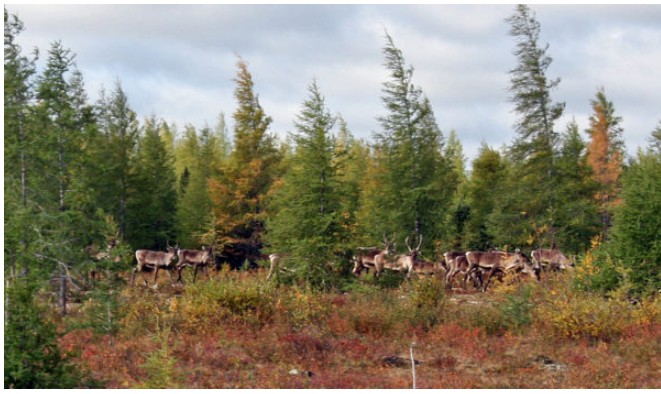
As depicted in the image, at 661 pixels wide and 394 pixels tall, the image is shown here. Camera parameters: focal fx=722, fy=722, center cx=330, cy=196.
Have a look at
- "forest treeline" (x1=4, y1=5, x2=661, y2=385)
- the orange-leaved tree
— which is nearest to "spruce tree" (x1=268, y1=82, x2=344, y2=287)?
"forest treeline" (x1=4, y1=5, x2=661, y2=385)

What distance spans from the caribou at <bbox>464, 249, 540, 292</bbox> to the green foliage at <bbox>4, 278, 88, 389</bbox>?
19065mm

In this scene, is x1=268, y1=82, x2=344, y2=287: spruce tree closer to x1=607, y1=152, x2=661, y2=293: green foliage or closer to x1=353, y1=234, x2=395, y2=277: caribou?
x1=353, y1=234, x2=395, y2=277: caribou

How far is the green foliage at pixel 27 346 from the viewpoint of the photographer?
37.4 ft

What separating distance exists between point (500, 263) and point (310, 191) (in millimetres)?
8095

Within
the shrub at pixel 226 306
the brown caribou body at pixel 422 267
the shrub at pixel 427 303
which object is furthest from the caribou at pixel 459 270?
the shrub at pixel 226 306

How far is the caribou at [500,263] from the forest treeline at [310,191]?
1.67 m

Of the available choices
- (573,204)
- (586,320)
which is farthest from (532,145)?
(586,320)

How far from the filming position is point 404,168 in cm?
3097

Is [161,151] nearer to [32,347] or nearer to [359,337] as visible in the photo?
[359,337]

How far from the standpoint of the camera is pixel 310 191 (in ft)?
86.0

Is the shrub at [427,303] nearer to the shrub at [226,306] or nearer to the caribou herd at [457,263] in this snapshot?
the shrub at [226,306]

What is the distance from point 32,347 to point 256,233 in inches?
1024

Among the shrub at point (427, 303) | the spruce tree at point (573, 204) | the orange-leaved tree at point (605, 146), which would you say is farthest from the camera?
the orange-leaved tree at point (605, 146)

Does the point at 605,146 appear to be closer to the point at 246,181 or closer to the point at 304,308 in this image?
the point at 246,181
